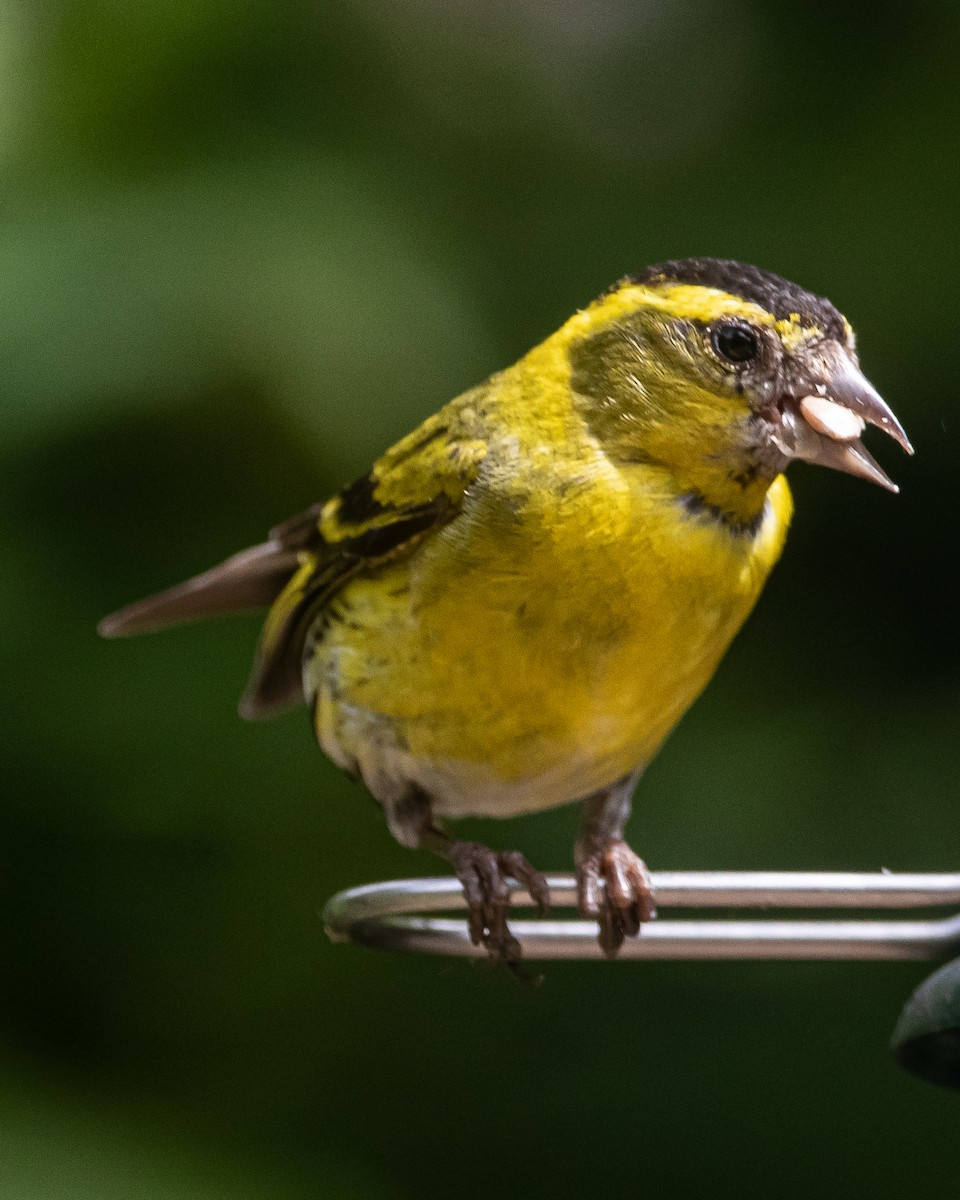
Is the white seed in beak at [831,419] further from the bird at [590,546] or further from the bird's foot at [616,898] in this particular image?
the bird's foot at [616,898]

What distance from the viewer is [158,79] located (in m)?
2.96

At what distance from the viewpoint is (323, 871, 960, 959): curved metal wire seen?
142cm

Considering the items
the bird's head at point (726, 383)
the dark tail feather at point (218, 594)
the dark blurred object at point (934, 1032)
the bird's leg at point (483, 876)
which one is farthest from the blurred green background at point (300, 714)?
the dark blurred object at point (934, 1032)

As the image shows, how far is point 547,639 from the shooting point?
194 cm

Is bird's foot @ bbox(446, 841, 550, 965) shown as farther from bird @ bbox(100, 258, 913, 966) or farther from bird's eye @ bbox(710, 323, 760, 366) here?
bird's eye @ bbox(710, 323, 760, 366)

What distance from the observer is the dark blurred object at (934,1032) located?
56.8 inches

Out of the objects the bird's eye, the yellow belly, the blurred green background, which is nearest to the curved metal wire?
the yellow belly

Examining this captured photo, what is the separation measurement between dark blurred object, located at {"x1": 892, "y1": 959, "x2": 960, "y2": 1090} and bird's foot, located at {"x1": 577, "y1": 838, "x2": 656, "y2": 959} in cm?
31

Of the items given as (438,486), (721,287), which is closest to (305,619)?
(438,486)

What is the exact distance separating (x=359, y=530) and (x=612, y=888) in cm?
62

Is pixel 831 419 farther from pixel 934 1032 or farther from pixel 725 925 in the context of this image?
pixel 934 1032

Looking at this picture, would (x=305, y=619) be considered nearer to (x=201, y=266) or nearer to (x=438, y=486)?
(x=438, y=486)

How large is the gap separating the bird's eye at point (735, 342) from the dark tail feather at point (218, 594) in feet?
2.82

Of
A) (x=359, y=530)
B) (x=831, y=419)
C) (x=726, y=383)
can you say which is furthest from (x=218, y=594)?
(x=831, y=419)
